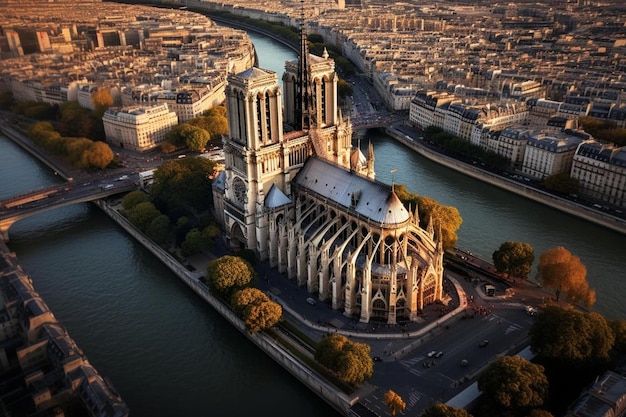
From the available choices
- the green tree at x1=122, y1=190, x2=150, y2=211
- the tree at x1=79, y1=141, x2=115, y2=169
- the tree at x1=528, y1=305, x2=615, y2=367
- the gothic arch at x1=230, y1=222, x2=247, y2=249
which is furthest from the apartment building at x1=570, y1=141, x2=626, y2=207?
the tree at x1=79, y1=141, x2=115, y2=169

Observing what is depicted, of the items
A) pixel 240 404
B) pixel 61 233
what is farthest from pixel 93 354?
pixel 61 233

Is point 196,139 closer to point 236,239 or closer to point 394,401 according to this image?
point 236,239

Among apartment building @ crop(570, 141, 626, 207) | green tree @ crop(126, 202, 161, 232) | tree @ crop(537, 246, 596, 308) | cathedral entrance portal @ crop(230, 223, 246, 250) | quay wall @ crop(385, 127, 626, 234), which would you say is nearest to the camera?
tree @ crop(537, 246, 596, 308)

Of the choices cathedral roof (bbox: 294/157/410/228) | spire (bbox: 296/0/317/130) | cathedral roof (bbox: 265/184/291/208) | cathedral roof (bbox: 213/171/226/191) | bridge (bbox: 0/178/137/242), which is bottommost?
bridge (bbox: 0/178/137/242)

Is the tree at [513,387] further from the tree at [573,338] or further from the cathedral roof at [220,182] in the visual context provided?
the cathedral roof at [220,182]

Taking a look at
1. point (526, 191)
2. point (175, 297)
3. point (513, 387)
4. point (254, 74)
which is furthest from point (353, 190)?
point (526, 191)

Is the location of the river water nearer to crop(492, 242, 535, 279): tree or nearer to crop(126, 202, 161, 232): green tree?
crop(126, 202, 161, 232): green tree
